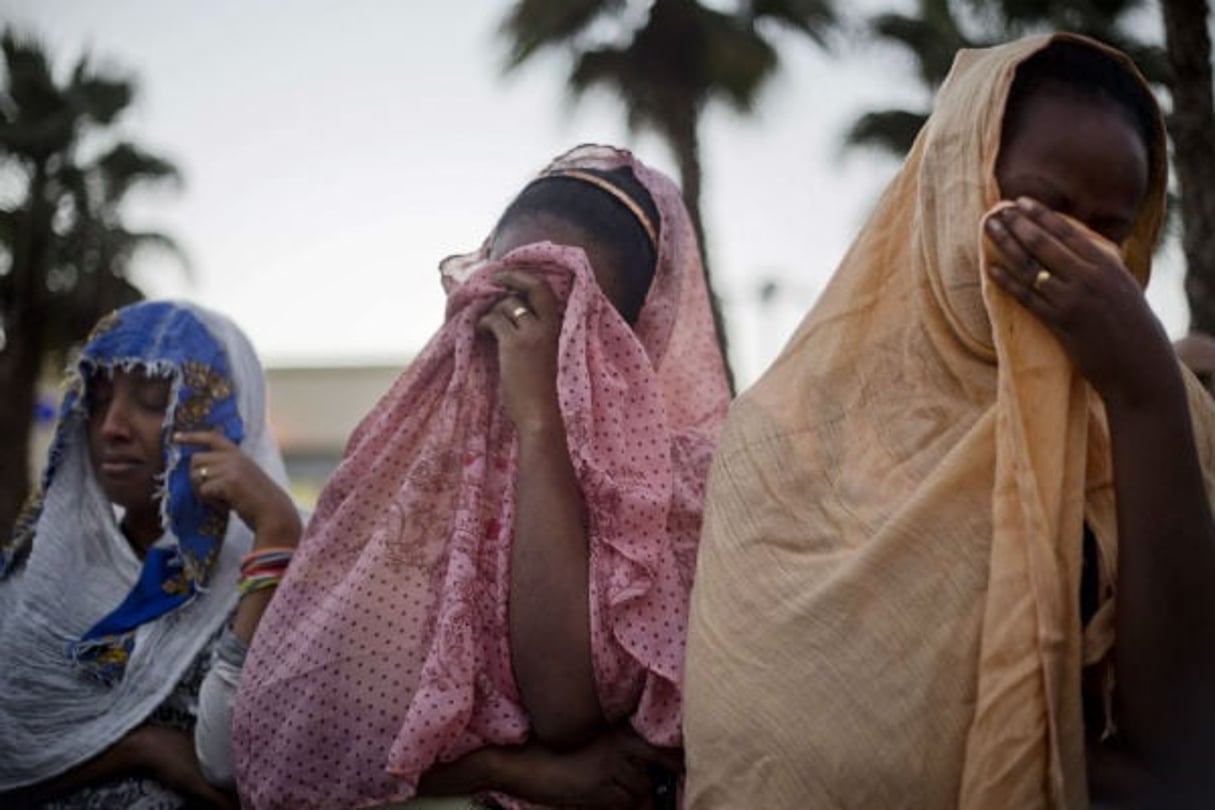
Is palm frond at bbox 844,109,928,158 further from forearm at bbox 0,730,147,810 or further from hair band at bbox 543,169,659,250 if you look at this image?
forearm at bbox 0,730,147,810

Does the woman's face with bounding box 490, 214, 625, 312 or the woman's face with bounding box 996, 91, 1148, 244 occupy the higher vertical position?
the woman's face with bounding box 996, 91, 1148, 244

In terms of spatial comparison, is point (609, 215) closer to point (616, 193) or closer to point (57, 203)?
point (616, 193)

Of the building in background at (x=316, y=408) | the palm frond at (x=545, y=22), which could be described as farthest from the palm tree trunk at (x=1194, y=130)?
the building in background at (x=316, y=408)

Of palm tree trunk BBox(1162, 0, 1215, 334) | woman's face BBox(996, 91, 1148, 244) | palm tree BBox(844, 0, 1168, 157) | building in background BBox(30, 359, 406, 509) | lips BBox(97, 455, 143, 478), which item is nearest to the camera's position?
woman's face BBox(996, 91, 1148, 244)

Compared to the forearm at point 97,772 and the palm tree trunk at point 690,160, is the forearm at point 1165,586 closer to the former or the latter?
the forearm at point 97,772

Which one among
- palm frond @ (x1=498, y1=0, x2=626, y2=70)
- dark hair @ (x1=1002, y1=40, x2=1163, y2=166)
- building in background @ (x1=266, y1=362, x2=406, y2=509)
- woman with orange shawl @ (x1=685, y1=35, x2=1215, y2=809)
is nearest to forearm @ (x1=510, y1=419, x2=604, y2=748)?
woman with orange shawl @ (x1=685, y1=35, x2=1215, y2=809)

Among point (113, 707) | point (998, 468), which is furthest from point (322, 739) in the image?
point (998, 468)

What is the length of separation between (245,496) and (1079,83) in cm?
193

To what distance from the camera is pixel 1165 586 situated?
1.44 m

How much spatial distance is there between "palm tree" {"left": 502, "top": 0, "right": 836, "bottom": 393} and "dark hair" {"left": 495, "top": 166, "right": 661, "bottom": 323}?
1184 cm

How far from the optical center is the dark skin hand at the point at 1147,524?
145cm

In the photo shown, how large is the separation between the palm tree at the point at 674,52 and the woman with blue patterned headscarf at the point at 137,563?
11401 mm

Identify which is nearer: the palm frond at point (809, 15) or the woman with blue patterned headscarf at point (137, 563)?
the woman with blue patterned headscarf at point (137, 563)

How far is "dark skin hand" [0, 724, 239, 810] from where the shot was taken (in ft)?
8.04
